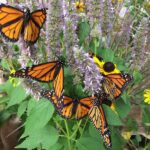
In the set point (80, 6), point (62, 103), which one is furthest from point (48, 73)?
point (80, 6)

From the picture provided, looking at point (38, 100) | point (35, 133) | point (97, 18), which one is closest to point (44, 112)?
point (38, 100)

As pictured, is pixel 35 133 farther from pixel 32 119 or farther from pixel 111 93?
pixel 111 93

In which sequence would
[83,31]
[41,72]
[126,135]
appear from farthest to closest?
[126,135] < [83,31] < [41,72]

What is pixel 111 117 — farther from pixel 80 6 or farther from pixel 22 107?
pixel 80 6

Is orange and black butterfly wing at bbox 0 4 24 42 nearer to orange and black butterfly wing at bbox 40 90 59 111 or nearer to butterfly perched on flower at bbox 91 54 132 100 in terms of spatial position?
orange and black butterfly wing at bbox 40 90 59 111

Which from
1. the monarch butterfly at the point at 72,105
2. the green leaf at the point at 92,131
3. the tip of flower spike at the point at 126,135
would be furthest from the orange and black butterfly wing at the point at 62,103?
the tip of flower spike at the point at 126,135

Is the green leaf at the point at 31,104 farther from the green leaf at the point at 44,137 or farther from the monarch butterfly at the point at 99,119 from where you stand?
the monarch butterfly at the point at 99,119
